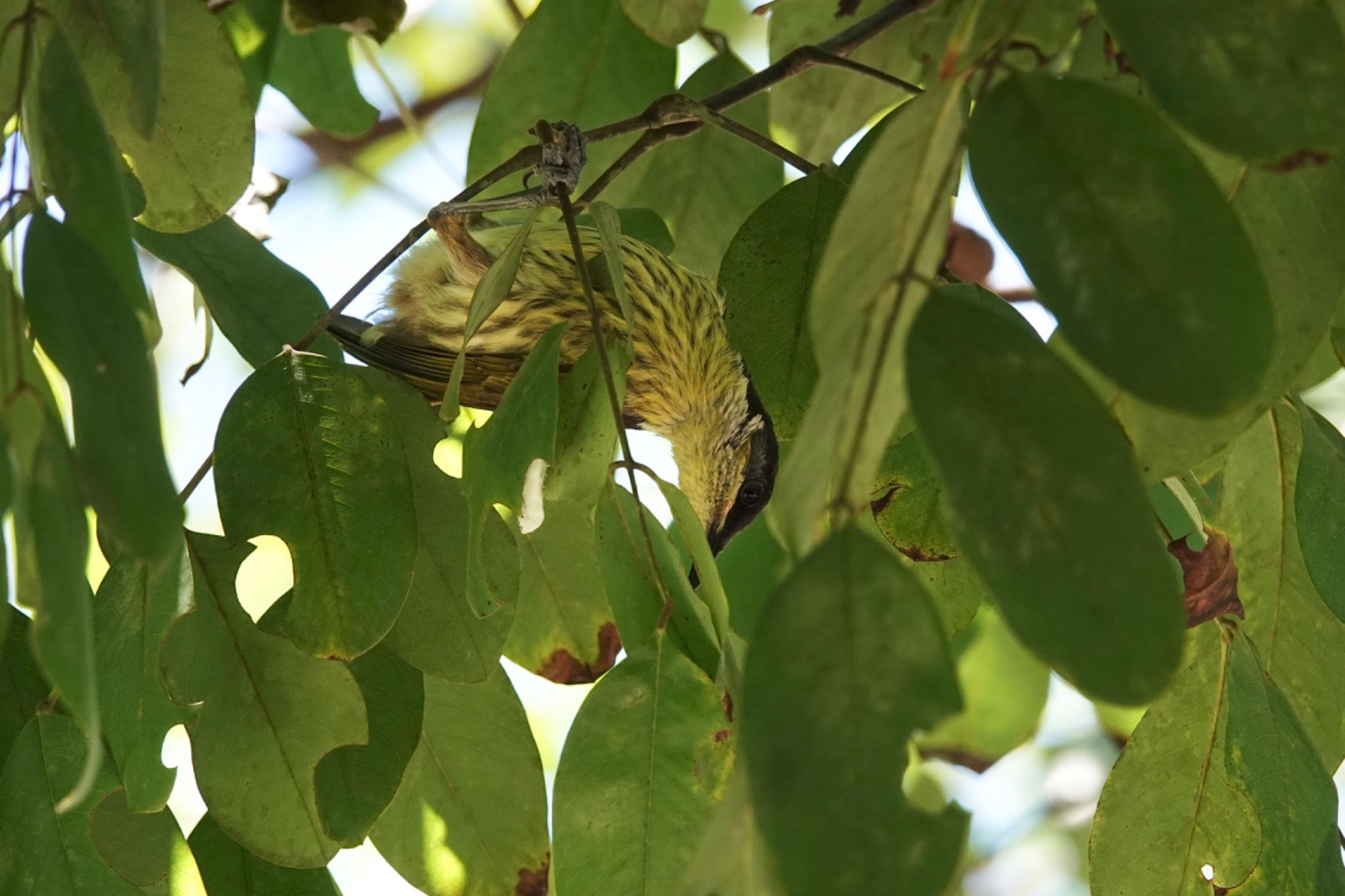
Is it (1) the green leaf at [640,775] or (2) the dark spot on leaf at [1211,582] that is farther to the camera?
(2) the dark spot on leaf at [1211,582]

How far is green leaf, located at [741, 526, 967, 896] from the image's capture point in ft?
1.61

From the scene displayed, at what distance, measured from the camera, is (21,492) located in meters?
0.55

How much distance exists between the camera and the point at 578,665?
4.30 feet

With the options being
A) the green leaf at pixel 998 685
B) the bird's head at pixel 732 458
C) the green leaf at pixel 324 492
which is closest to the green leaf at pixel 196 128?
the green leaf at pixel 324 492

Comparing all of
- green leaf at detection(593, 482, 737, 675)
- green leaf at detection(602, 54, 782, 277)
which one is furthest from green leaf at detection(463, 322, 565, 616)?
green leaf at detection(602, 54, 782, 277)

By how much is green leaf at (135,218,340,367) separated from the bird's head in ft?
3.44

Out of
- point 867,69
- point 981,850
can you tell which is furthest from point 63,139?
point 981,850

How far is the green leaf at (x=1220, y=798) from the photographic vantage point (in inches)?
36.1

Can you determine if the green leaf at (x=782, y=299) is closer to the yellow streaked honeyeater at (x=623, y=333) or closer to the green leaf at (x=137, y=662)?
the green leaf at (x=137, y=662)

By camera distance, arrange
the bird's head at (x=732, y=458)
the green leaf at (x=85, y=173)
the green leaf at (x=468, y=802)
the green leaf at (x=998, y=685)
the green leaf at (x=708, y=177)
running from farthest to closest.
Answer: the bird's head at (x=732, y=458)
the green leaf at (x=998, y=685)
the green leaf at (x=708, y=177)
the green leaf at (x=468, y=802)
the green leaf at (x=85, y=173)

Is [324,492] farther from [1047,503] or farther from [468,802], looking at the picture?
[1047,503]

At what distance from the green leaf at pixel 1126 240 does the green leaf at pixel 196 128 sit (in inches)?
25.1

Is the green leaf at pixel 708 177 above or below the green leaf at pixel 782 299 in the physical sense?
above

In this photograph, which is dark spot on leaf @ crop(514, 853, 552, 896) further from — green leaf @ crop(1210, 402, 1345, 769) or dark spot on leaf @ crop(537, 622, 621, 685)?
green leaf @ crop(1210, 402, 1345, 769)
